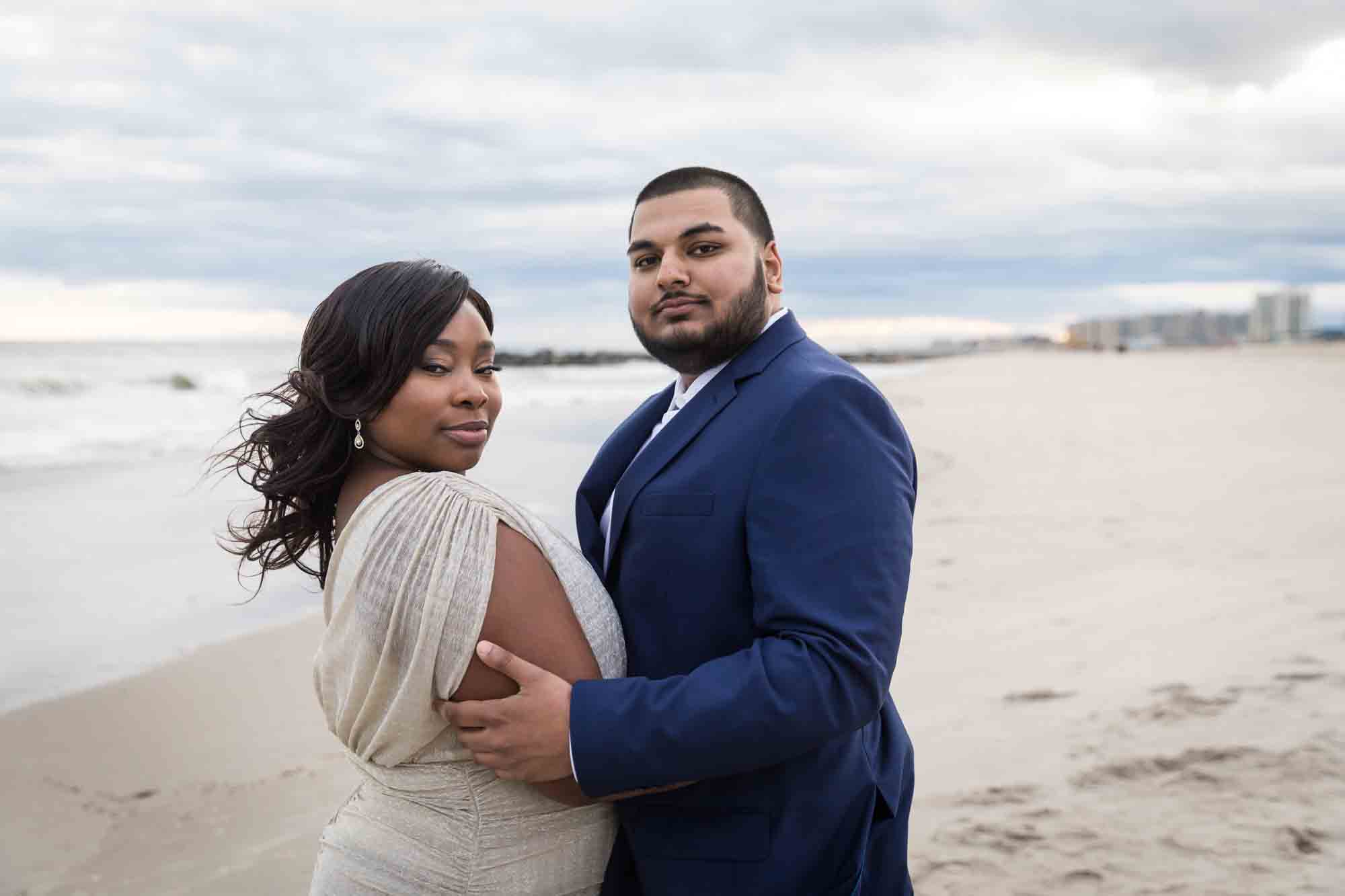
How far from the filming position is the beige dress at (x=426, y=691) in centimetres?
178

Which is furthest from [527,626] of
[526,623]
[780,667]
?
[780,667]

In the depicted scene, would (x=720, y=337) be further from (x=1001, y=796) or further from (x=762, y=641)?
(x=1001, y=796)

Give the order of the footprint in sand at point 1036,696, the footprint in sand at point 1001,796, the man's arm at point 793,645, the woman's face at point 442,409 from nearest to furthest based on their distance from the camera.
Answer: the man's arm at point 793,645 < the woman's face at point 442,409 < the footprint in sand at point 1001,796 < the footprint in sand at point 1036,696

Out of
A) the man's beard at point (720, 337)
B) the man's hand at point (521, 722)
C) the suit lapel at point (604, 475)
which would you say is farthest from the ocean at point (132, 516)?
the man's hand at point (521, 722)

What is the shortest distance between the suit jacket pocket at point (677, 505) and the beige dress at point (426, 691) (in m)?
0.15

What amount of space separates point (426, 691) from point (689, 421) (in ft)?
2.16

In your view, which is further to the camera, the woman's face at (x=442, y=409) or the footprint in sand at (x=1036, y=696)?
the footprint in sand at (x=1036, y=696)

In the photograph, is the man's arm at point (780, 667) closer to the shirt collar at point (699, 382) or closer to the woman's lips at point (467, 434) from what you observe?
the shirt collar at point (699, 382)

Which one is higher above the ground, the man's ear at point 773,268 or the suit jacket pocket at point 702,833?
the man's ear at point 773,268

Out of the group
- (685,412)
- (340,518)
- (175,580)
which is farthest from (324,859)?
(175,580)

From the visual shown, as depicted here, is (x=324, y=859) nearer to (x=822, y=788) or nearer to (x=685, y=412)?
(x=822, y=788)

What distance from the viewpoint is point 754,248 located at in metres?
2.18

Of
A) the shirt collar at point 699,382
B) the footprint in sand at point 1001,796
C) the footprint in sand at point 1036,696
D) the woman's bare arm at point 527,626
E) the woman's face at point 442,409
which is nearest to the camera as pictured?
the woman's bare arm at point 527,626

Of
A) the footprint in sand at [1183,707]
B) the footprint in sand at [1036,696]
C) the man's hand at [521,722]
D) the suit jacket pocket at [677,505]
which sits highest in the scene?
the suit jacket pocket at [677,505]
